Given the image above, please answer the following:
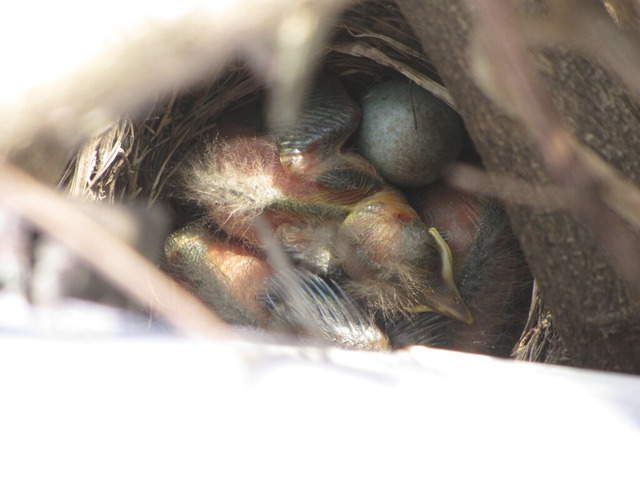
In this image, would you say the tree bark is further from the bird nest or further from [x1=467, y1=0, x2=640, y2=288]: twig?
the bird nest

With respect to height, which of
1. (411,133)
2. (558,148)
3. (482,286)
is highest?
(558,148)

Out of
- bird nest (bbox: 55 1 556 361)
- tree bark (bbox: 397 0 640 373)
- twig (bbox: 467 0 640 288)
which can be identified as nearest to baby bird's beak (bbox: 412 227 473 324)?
bird nest (bbox: 55 1 556 361)

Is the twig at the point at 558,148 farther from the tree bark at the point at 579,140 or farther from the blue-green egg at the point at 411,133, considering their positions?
the blue-green egg at the point at 411,133

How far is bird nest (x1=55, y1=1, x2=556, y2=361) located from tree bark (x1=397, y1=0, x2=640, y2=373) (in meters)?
0.34

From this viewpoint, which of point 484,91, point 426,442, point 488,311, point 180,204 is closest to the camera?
point 426,442

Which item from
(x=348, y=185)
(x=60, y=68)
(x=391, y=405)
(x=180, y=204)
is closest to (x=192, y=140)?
(x=180, y=204)

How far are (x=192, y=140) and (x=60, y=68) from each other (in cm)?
130

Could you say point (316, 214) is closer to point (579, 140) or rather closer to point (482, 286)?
point (482, 286)

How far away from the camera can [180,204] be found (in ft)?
5.43

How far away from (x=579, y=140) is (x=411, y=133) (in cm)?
68

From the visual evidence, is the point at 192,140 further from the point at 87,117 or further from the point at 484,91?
the point at 87,117

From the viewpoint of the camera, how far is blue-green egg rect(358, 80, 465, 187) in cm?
143

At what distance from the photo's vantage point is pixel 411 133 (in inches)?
56.4

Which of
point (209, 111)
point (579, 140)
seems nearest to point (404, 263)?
point (209, 111)
